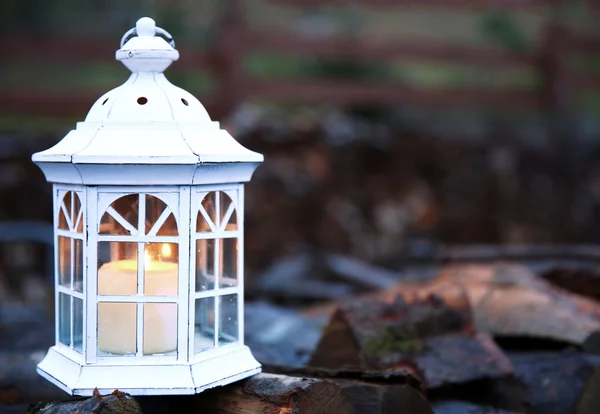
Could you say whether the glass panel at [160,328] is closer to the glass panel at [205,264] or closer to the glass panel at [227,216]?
the glass panel at [205,264]

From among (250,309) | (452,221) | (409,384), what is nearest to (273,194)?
(452,221)

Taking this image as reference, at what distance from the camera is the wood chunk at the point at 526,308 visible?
3.45 meters

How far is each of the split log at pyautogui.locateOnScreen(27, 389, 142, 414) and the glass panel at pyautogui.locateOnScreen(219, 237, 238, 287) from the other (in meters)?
0.56

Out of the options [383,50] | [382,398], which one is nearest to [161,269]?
[382,398]

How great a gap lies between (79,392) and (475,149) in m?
6.67

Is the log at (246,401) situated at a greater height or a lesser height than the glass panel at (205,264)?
lesser

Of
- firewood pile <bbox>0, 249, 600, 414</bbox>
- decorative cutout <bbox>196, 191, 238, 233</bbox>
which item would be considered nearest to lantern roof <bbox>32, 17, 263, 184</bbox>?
decorative cutout <bbox>196, 191, 238, 233</bbox>

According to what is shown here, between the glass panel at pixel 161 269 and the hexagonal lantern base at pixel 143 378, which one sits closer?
the hexagonal lantern base at pixel 143 378

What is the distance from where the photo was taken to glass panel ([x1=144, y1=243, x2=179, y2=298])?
2.43 meters

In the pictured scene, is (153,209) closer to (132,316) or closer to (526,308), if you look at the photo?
(132,316)

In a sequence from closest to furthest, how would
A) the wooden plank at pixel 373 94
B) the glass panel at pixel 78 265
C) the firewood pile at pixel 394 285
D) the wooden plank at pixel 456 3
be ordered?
the glass panel at pixel 78 265
the firewood pile at pixel 394 285
the wooden plank at pixel 373 94
the wooden plank at pixel 456 3

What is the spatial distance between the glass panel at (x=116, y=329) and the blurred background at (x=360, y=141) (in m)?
3.92

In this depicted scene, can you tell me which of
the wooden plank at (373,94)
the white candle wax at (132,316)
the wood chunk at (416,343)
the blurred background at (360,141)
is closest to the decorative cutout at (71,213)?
the white candle wax at (132,316)

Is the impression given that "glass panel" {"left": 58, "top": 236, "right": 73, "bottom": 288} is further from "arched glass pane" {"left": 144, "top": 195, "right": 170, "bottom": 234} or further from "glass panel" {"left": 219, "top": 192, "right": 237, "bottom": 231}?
"glass panel" {"left": 219, "top": 192, "right": 237, "bottom": 231}
